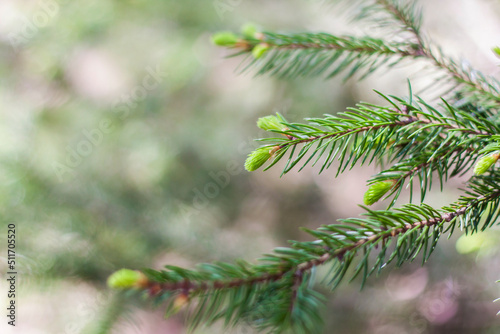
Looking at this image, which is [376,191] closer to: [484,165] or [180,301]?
[484,165]

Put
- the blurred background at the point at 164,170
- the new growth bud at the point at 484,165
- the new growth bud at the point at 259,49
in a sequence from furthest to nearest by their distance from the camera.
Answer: the blurred background at the point at 164,170 → the new growth bud at the point at 259,49 → the new growth bud at the point at 484,165

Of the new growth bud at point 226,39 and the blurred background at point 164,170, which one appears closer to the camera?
the new growth bud at point 226,39

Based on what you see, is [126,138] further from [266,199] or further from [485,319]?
[485,319]

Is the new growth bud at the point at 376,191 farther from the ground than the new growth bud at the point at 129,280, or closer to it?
farther from the ground

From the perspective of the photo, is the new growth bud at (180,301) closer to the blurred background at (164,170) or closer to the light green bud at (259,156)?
the light green bud at (259,156)

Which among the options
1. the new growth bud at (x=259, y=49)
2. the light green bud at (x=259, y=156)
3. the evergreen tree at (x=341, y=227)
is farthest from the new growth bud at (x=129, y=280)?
the new growth bud at (x=259, y=49)

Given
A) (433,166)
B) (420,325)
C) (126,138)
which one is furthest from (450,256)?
(126,138)

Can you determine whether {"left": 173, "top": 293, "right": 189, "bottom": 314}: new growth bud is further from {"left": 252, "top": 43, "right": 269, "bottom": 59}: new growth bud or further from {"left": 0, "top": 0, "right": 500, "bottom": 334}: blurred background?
{"left": 0, "top": 0, "right": 500, "bottom": 334}: blurred background
